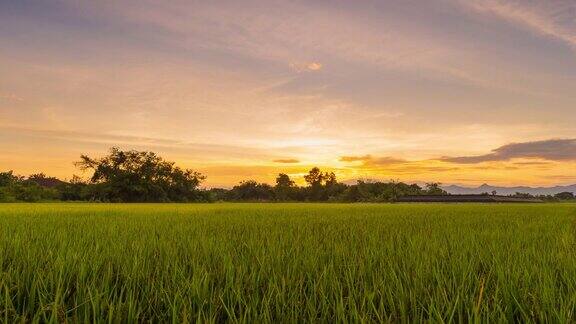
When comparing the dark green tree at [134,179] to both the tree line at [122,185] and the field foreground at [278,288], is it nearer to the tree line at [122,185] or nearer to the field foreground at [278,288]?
the tree line at [122,185]

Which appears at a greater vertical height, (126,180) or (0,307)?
(126,180)

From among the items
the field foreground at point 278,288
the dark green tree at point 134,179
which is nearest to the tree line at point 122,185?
the dark green tree at point 134,179

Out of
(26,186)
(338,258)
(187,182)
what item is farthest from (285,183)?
(338,258)

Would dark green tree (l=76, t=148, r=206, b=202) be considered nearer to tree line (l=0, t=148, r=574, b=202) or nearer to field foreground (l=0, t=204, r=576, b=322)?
tree line (l=0, t=148, r=574, b=202)

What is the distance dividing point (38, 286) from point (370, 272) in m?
2.04

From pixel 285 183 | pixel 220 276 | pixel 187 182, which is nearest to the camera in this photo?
pixel 220 276

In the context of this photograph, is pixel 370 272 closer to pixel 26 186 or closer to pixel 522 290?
pixel 522 290

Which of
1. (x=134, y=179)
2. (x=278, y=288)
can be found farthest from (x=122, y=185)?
(x=278, y=288)

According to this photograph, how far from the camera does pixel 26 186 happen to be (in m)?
49.2

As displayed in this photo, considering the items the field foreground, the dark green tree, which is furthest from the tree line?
the field foreground

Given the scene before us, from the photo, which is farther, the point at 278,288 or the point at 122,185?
the point at 122,185

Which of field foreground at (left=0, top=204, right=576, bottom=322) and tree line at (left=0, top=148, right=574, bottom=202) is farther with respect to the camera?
tree line at (left=0, top=148, right=574, bottom=202)

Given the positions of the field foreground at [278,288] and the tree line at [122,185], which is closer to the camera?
the field foreground at [278,288]

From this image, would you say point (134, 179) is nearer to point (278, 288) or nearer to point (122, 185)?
point (122, 185)
